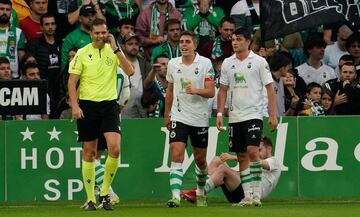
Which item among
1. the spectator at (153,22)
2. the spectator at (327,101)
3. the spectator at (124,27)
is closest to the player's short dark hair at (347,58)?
the spectator at (327,101)

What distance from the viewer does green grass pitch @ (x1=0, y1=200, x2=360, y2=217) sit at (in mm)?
15565

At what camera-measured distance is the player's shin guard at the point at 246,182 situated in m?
17.5

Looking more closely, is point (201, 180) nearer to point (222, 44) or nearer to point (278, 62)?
point (278, 62)

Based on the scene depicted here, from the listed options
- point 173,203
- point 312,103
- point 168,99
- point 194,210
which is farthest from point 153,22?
point 194,210

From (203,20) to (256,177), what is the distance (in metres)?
5.66

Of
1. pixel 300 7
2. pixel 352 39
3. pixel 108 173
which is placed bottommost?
pixel 108 173

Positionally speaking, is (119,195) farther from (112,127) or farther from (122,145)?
(112,127)

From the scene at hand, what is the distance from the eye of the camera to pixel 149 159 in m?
19.7

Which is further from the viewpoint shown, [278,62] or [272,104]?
[278,62]

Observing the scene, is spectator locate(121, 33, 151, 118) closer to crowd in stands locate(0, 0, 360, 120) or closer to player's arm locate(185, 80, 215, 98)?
crowd in stands locate(0, 0, 360, 120)

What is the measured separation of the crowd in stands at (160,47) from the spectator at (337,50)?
0.02 metres

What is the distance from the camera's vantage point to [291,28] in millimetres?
20578

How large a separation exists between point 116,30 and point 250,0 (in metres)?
2.55

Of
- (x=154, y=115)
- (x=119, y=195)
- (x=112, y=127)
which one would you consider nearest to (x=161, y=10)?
(x=154, y=115)
